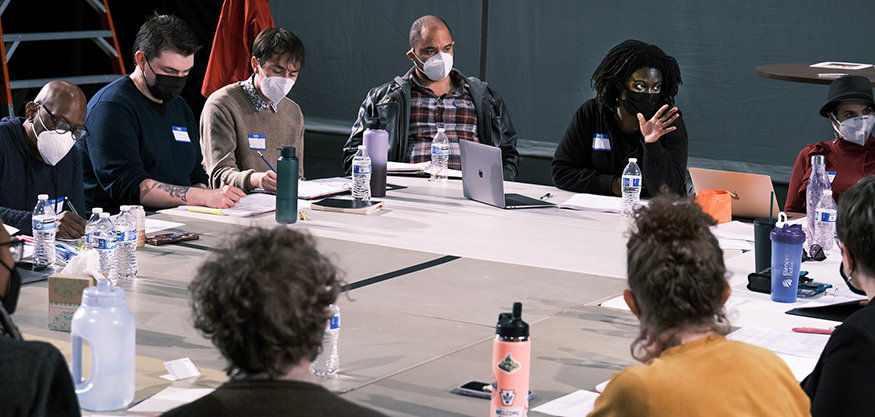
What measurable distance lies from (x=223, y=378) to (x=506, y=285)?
0.91 m

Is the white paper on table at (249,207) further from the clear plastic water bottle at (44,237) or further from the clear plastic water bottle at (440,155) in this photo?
the clear plastic water bottle at (440,155)

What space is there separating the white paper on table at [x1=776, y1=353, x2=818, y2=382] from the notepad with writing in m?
1.70

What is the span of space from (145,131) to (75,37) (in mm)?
2798

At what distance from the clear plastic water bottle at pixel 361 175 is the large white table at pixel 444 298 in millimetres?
110

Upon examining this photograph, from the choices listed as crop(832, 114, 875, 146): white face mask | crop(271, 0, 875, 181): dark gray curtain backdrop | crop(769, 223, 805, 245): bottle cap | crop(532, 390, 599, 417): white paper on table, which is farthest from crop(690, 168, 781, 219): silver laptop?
crop(271, 0, 875, 181): dark gray curtain backdrop

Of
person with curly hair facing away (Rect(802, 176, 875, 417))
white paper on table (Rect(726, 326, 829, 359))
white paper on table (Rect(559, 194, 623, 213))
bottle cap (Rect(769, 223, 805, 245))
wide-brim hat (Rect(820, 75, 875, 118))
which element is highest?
wide-brim hat (Rect(820, 75, 875, 118))

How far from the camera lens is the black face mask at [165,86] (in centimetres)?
343

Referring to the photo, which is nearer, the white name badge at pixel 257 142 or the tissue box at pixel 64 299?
the tissue box at pixel 64 299

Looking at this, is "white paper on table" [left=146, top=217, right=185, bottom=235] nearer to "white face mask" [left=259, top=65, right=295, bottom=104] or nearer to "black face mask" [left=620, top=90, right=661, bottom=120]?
"white face mask" [left=259, top=65, right=295, bottom=104]

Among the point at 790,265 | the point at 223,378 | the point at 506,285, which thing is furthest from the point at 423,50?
the point at 223,378

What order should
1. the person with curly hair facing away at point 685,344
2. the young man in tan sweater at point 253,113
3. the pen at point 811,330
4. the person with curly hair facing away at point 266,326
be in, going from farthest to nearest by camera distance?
1. the young man in tan sweater at point 253,113
2. the pen at point 811,330
3. the person with curly hair facing away at point 685,344
4. the person with curly hair facing away at point 266,326

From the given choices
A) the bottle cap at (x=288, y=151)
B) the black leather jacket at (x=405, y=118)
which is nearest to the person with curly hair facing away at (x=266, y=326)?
the bottle cap at (x=288, y=151)

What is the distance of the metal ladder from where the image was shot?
5.36 m

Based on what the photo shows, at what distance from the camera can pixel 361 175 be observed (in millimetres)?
3197
